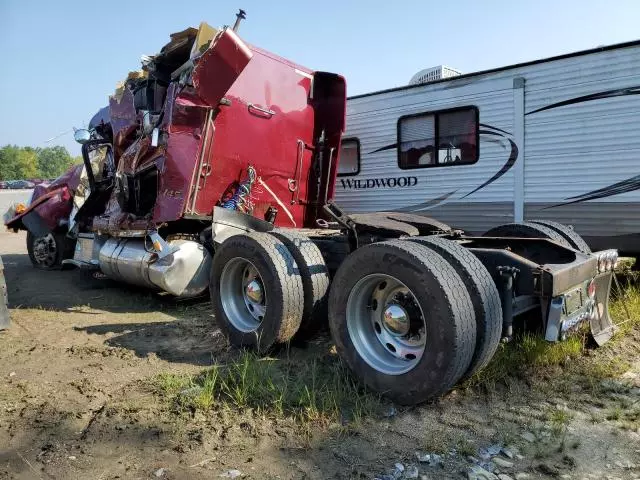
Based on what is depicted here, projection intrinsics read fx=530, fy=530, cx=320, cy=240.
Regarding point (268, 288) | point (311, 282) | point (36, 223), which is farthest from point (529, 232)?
point (36, 223)

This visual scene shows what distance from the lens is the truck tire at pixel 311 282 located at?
4297 mm

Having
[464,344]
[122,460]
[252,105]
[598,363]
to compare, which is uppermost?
[252,105]

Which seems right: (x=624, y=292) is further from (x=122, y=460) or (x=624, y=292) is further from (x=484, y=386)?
(x=122, y=460)

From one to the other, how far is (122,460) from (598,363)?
3347 mm

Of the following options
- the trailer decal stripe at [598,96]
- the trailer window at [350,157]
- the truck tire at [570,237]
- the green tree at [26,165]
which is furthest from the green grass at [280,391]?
the green tree at [26,165]

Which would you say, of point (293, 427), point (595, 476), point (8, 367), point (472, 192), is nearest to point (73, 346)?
point (8, 367)

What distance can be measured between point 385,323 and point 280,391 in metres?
0.83

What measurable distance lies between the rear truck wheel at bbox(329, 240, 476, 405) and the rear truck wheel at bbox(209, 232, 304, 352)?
1.86 ft

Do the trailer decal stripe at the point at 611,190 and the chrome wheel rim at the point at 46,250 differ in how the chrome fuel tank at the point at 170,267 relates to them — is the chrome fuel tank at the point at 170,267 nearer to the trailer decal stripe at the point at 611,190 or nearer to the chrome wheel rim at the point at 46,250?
the chrome wheel rim at the point at 46,250

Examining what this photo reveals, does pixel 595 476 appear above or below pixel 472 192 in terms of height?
below

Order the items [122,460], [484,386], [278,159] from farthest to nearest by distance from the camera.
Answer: [278,159] → [484,386] → [122,460]

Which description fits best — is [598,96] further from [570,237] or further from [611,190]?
[570,237]

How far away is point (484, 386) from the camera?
141 inches

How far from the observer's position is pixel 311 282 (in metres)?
4.29
